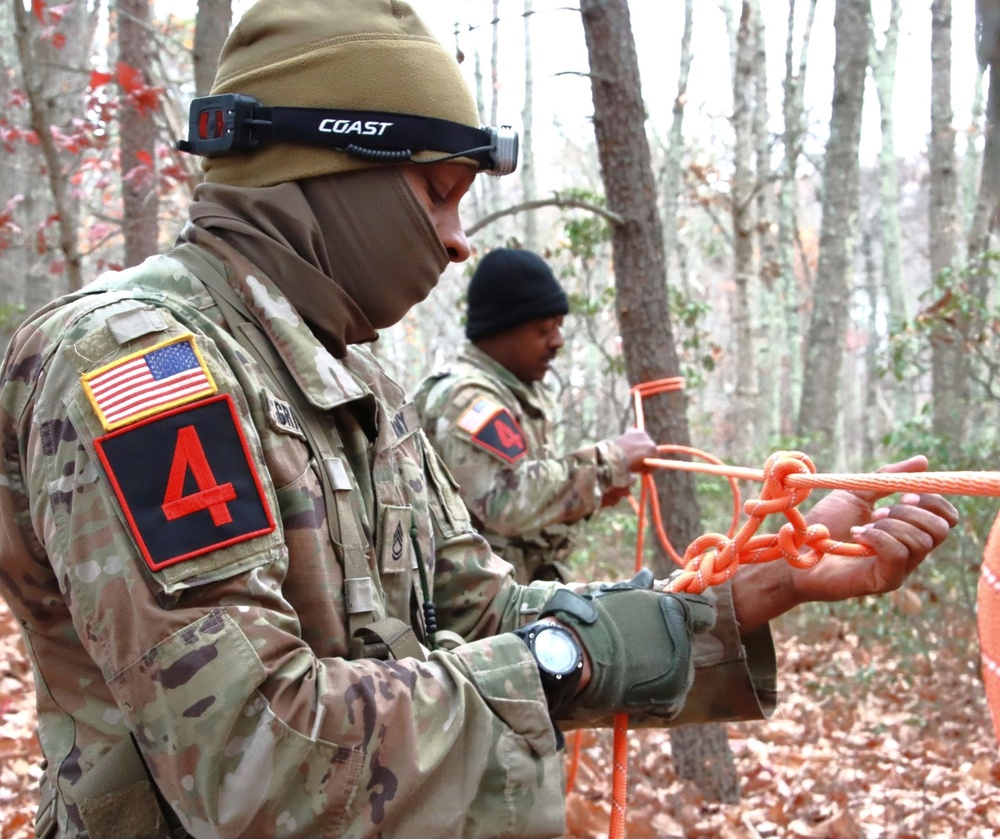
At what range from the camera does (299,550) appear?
161cm

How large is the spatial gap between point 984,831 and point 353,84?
421 cm

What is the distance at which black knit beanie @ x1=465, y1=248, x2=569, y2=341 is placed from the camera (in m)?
4.81

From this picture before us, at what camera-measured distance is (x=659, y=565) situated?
16.5 feet

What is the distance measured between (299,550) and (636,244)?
3425 mm

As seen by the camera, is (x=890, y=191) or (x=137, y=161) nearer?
(x=137, y=161)

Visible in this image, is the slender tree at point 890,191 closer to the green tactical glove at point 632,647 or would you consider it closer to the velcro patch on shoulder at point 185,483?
the green tactical glove at point 632,647

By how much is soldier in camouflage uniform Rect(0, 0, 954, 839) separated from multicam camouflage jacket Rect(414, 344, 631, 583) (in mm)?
2077

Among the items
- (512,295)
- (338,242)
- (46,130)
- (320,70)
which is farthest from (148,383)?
(46,130)

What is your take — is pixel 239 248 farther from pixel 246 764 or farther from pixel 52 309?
pixel 246 764

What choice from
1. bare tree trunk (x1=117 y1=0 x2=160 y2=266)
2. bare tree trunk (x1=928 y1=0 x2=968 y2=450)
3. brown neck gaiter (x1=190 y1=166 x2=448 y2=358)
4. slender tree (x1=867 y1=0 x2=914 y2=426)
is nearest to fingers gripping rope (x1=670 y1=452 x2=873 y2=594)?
brown neck gaiter (x1=190 y1=166 x2=448 y2=358)

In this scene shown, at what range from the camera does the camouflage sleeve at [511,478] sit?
4.30m

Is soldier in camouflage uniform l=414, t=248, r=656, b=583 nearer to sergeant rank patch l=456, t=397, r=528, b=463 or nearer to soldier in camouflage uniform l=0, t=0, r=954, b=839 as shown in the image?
sergeant rank patch l=456, t=397, r=528, b=463

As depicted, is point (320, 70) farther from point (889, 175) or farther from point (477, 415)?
point (889, 175)

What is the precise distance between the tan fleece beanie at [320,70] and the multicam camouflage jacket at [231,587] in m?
0.21
